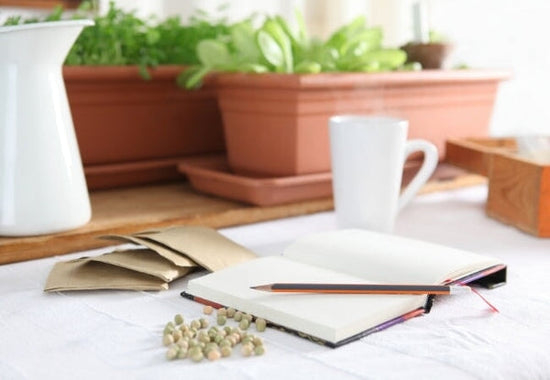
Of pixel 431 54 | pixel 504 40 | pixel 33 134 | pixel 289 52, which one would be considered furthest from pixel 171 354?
pixel 504 40

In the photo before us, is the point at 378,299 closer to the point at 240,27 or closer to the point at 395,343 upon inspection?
the point at 395,343

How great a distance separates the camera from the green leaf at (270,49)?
96 centimetres

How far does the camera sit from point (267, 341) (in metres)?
0.52

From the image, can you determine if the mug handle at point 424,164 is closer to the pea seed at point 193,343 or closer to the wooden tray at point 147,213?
the wooden tray at point 147,213

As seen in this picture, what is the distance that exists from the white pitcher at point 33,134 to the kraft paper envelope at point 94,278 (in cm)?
11

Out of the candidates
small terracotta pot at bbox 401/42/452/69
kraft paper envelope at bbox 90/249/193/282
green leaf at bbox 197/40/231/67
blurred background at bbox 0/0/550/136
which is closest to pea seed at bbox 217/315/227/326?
kraft paper envelope at bbox 90/249/193/282

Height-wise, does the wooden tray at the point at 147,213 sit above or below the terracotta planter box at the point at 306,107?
below

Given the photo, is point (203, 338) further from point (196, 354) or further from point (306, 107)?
point (306, 107)

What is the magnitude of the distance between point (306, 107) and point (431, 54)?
0.29 m

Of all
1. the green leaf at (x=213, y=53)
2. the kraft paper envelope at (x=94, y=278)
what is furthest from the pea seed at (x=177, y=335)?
the green leaf at (x=213, y=53)

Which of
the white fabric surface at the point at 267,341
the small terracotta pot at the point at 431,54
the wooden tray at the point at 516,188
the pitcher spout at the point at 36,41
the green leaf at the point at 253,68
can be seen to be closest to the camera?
the white fabric surface at the point at 267,341

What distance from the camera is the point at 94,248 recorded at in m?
0.79

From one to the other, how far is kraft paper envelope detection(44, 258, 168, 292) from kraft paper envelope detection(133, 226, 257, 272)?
0.04 m

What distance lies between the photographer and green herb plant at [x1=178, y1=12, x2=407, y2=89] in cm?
97
